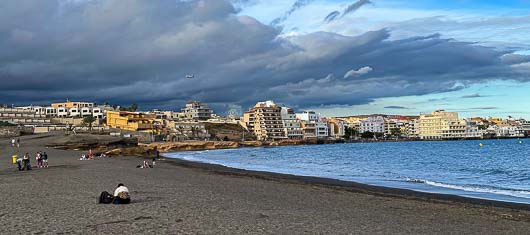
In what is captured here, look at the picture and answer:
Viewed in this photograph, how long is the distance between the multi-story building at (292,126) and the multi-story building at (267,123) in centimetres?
231

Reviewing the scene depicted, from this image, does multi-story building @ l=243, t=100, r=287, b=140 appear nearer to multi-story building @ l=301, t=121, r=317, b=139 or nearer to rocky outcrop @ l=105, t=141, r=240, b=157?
multi-story building @ l=301, t=121, r=317, b=139

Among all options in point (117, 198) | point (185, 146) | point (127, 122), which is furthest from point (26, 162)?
point (127, 122)

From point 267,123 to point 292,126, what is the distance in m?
11.3

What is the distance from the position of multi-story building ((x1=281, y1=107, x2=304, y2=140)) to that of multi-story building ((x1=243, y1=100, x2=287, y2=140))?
2.31 m

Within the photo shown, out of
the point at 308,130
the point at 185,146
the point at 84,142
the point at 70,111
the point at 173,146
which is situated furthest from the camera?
the point at 308,130

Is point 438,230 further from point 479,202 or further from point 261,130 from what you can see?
point 261,130

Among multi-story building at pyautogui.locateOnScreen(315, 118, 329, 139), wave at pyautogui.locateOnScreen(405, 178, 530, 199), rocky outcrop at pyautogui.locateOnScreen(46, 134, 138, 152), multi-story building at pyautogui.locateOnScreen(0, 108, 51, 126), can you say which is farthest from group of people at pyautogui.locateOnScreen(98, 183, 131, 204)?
multi-story building at pyautogui.locateOnScreen(315, 118, 329, 139)

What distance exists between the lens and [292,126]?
18712 cm

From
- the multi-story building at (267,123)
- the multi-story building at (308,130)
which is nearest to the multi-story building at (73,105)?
the multi-story building at (267,123)

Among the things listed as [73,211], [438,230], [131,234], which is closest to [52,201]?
[73,211]

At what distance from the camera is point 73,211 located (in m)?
11.2

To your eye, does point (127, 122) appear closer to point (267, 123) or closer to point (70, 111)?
point (70, 111)

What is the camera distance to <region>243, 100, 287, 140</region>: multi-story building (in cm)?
17961

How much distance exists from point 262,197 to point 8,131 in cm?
8592
